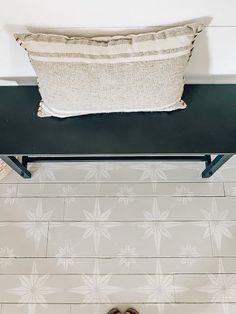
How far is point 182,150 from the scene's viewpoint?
3.90ft

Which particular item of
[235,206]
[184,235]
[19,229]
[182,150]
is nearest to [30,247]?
[19,229]

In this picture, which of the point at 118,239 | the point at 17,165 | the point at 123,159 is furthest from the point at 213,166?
the point at 17,165

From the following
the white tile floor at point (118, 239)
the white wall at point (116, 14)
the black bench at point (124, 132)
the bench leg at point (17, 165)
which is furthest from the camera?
the white tile floor at point (118, 239)

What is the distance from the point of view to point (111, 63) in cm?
101

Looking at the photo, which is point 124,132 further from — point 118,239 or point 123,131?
point 118,239

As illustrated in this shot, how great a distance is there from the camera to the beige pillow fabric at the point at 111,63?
1000mm

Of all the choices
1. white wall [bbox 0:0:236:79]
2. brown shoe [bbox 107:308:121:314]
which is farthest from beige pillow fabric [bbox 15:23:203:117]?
brown shoe [bbox 107:308:121:314]

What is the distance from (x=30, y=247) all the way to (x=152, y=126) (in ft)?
2.50

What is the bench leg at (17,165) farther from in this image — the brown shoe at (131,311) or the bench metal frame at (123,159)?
the brown shoe at (131,311)

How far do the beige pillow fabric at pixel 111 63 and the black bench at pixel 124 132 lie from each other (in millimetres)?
133

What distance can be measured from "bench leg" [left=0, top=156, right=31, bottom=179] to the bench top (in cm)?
14

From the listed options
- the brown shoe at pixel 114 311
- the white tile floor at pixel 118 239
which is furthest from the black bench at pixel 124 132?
the brown shoe at pixel 114 311

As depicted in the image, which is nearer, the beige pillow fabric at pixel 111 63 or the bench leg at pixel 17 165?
the beige pillow fabric at pixel 111 63

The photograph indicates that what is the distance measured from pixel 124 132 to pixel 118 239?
54 centimetres
